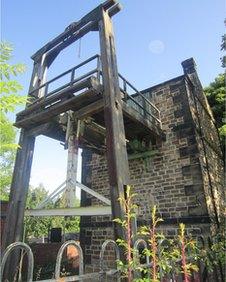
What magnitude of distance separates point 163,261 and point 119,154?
2.71 metres

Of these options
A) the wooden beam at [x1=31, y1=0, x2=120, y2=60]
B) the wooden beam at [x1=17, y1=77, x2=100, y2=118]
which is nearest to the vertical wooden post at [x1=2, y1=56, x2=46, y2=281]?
the wooden beam at [x1=17, y1=77, x2=100, y2=118]

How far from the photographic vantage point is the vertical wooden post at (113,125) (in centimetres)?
489

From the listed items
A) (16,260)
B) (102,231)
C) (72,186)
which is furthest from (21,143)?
(102,231)

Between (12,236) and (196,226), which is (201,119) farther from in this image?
(12,236)

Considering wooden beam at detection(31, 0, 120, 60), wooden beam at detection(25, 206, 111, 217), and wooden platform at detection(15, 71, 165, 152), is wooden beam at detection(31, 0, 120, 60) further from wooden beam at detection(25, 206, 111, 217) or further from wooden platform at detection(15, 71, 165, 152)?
wooden beam at detection(25, 206, 111, 217)

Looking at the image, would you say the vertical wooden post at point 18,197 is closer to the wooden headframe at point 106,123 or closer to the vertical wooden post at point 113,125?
the wooden headframe at point 106,123

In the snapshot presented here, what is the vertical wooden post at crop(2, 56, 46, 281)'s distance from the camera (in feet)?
19.5

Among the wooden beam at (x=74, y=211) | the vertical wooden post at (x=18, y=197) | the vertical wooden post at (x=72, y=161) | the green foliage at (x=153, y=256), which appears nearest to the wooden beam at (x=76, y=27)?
the vertical wooden post at (x=72, y=161)

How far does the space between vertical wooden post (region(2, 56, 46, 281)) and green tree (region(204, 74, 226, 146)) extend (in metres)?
8.04

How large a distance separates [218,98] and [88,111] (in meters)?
7.85

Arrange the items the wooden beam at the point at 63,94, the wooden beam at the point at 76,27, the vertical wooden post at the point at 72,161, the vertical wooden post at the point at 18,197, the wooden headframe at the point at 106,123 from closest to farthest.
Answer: the wooden headframe at the point at 106,123 < the wooden beam at the point at 63,94 < the vertical wooden post at the point at 18,197 < the vertical wooden post at the point at 72,161 < the wooden beam at the point at 76,27

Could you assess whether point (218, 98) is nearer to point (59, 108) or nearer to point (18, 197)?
point (59, 108)

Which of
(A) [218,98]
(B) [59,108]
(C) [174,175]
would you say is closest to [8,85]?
(B) [59,108]

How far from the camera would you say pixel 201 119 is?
9.27 metres
